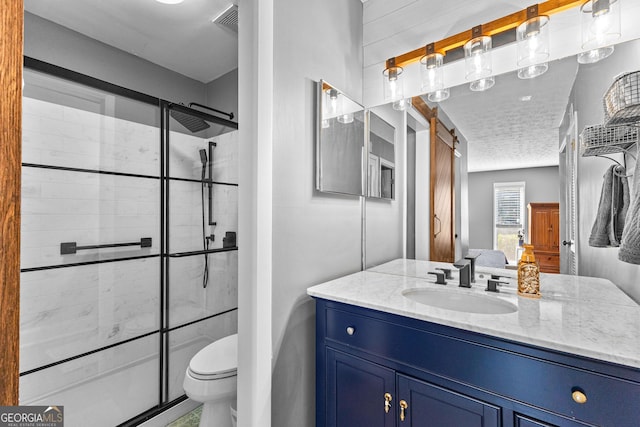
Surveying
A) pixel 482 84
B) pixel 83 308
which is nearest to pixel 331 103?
pixel 482 84

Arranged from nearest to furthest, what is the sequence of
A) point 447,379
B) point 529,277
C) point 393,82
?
point 447,379, point 529,277, point 393,82

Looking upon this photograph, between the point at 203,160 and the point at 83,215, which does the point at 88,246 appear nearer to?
the point at 83,215

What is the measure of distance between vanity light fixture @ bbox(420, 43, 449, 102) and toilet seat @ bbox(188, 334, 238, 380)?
6.00 ft

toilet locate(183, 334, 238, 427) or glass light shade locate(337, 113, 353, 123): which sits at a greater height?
glass light shade locate(337, 113, 353, 123)

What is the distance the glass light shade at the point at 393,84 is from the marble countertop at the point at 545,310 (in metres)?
0.99

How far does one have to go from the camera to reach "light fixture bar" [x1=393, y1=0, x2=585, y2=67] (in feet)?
4.04

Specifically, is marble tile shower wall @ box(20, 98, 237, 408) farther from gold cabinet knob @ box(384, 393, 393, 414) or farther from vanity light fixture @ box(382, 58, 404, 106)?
gold cabinet knob @ box(384, 393, 393, 414)

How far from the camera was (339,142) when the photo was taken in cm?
158

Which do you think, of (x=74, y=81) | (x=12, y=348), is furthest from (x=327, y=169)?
(x=74, y=81)

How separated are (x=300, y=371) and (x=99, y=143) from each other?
186cm

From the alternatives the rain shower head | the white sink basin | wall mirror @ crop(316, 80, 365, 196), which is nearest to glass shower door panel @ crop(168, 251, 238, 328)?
the rain shower head

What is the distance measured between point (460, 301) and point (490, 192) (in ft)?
1.78

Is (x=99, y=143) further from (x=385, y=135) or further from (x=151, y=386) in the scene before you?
(x=385, y=135)

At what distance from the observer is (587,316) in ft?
3.08
